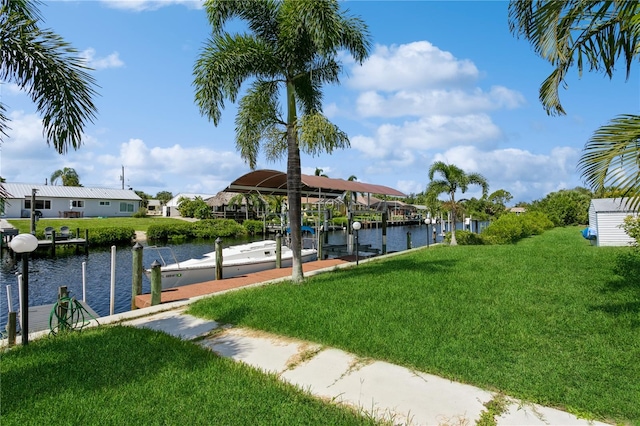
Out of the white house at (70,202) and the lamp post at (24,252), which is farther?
the white house at (70,202)

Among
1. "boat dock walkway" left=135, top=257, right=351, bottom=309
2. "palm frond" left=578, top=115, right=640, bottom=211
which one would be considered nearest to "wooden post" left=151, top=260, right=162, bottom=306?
"boat dock walkway" left=135, top=257, right=351, bottom=309

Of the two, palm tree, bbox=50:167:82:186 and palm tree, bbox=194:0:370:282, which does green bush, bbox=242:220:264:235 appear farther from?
palm tree, bbox=50:167:82:186

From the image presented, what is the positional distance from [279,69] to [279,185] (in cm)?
633

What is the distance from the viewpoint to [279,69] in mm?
10242

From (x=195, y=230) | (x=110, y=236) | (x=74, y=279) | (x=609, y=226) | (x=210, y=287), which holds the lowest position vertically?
(x=74, y=279)

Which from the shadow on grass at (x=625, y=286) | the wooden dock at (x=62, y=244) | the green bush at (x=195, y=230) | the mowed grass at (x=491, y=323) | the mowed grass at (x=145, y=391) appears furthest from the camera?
the green bush at (x=195, y=230)

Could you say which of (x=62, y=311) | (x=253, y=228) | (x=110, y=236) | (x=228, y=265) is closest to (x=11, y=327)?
(x=62, y=311)

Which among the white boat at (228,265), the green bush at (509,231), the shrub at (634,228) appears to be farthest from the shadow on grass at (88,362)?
the green bush at (509,231)

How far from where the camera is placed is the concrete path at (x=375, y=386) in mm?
3510

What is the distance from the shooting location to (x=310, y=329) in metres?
5.93

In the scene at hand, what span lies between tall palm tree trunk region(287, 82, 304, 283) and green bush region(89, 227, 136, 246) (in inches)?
910

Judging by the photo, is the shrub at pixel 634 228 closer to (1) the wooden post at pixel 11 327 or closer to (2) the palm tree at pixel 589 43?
(2) the palm tree at pixel 589 43

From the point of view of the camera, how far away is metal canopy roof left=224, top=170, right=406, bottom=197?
14.1 m

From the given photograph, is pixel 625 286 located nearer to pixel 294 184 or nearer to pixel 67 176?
pixel 294 184
